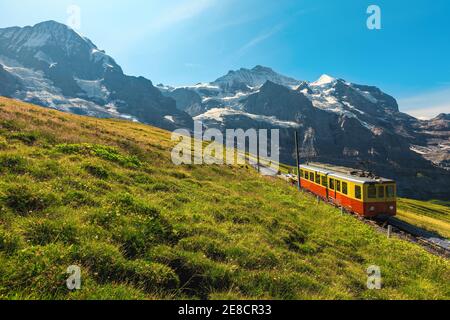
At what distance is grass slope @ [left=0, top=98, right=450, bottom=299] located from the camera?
7199mm

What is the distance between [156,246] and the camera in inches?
367

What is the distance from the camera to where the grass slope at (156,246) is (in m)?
7.20

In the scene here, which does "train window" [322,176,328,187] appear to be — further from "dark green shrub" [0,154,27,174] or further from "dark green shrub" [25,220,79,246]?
"dark green shrub" [25,220,79,246]

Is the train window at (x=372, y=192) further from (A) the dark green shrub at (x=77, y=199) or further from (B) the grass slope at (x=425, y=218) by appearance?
(A) the dark green shrub at (x=77, y=199)

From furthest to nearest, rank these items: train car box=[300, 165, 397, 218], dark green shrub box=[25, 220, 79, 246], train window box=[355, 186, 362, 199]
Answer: train window box=[355, 186, 362, 199] < train car box=[300, 165, 397, 218] < dark green shrub box=[25, 220, 79, 246]

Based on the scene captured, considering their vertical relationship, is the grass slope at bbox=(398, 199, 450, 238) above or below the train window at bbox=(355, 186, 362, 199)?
below

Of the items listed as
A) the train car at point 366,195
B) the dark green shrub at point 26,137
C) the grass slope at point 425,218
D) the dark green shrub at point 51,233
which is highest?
the dark green shrub at point 26,137

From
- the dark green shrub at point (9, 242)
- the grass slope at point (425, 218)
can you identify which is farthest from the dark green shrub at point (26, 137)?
the grass slope at point (425, 218)

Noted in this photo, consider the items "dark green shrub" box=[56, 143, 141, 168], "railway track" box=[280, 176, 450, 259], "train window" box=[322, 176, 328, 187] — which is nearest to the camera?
"dark green shrub" box=[56, 143, 141, 168]

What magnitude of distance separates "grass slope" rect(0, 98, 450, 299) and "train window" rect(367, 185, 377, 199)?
1021cm

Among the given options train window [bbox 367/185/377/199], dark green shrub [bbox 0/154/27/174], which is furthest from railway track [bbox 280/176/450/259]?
dark green shrub [bbox 0/154/27/174]

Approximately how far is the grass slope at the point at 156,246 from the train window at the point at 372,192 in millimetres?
10212

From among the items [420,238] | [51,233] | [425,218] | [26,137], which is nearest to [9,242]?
[51,233]

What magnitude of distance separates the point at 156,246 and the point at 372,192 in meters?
24.2
